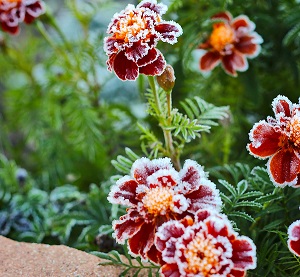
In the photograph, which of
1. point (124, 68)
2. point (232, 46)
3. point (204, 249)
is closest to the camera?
point (204, 249)

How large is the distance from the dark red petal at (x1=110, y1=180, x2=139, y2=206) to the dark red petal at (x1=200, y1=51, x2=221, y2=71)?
341 mm

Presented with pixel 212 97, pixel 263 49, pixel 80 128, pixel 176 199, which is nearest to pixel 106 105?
pixel 80 128

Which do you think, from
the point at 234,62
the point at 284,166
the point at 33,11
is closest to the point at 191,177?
the point at 284,166

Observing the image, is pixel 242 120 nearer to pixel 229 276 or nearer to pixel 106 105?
pixel 106 105

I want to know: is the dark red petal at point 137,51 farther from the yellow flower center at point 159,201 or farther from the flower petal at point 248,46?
the flower petal at point 248,46

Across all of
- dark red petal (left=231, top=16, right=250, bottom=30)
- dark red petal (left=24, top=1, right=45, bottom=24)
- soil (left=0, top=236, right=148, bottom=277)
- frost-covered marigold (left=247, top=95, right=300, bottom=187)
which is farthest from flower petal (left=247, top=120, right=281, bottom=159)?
dark red petal (left=24, top=1, right=45, bottom=24)

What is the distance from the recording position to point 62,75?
111 cm

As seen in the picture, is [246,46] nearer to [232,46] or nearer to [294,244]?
[232,46]

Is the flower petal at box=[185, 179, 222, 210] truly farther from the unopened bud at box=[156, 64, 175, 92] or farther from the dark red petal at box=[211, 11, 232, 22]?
the dark red petal at box=[211, 11, 232, 22]

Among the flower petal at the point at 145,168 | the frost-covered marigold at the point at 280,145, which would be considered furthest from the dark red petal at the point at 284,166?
the flower petal at the point at 145,168

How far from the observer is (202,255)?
54cm

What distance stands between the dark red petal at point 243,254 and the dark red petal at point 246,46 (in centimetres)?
42

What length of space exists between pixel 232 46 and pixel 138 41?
290 millimetres

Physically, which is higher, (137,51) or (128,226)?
(137,51)
